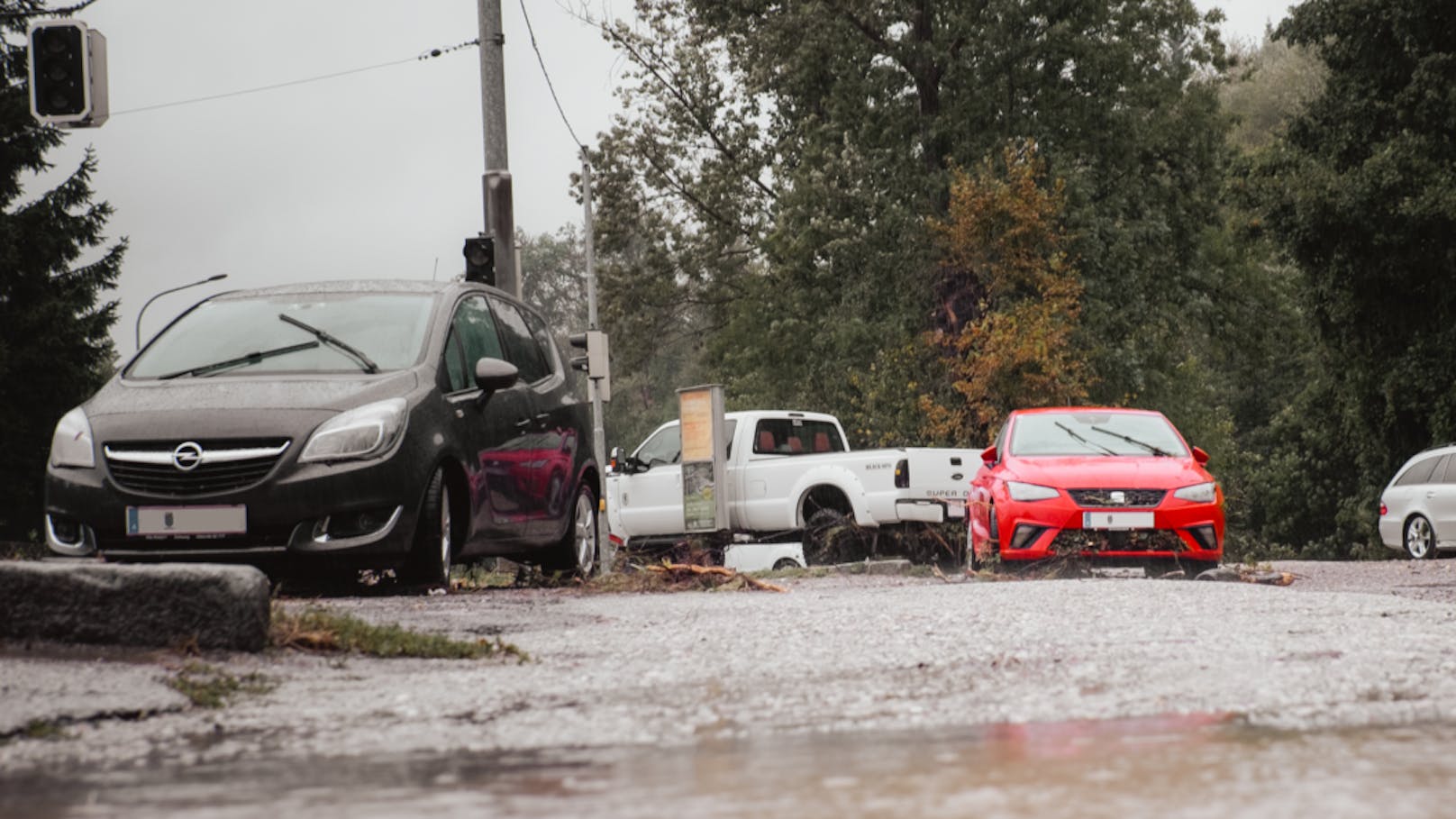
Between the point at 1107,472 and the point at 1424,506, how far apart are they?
1059cm

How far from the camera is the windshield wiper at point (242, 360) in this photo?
1028 cm

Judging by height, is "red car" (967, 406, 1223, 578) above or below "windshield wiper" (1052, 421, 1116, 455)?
below

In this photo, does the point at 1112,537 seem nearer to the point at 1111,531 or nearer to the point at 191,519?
the point at 1111,531

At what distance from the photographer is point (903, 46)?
34594 mm

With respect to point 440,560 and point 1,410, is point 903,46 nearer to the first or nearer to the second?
point 1,410

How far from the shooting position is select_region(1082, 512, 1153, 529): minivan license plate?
14.1 meters

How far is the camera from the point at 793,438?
73.4ft

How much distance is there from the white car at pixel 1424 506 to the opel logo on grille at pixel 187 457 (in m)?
17.5

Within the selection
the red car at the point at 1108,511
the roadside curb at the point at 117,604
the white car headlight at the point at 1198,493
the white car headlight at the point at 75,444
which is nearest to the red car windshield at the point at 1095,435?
the red car at the point at 1108,511

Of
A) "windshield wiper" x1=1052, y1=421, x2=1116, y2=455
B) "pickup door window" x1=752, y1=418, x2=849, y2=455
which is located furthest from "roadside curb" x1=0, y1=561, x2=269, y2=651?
"pickup door window" x1=752, y1=418, x2=849, y2=455

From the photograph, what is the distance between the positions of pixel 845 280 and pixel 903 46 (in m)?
4.69

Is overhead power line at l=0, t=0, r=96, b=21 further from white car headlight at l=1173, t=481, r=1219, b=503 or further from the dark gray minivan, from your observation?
white car headlight at l=1173, t=481, r=1219, b=503

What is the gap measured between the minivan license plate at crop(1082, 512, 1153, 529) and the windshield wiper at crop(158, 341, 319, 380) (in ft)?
20.7

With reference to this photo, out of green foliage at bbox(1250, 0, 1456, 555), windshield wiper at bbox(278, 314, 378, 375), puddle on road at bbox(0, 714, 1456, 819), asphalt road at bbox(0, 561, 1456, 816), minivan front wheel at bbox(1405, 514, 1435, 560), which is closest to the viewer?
puddle on road at bbox(0, 714, 1456, 819)
